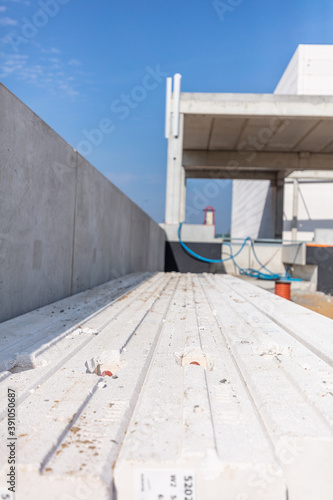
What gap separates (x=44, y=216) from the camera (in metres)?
3.02

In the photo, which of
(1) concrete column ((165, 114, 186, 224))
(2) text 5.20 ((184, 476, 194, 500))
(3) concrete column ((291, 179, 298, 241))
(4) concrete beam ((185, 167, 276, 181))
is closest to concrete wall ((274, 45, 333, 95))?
(4) concrete beam ((185, 167, 276, 181))

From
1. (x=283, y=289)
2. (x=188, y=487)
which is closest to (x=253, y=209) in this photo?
(x=283, y=289)

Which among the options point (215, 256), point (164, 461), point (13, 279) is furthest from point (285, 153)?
point (164, 461)

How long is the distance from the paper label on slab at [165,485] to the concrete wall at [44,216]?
1790 mm

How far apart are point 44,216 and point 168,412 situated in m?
2.22

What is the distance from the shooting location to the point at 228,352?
1.90 metres

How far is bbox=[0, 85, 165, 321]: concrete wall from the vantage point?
244 centimetres

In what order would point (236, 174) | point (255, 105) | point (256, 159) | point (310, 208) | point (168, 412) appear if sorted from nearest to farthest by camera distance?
point (168, 412), point (255, 105), point (256, 159), point (310, 208), point (236, 174)

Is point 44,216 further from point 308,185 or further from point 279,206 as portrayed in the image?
point 308,185

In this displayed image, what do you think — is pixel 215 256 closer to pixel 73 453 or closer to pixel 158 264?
pixel 158 264

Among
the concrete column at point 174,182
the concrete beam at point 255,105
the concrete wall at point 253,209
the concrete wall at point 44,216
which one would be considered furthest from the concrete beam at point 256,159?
the concrete wall at point 44,216

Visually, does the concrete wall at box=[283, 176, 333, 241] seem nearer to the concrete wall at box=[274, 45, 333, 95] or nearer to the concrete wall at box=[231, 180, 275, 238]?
the concrete wall at box=[231, 180, 275, 238]

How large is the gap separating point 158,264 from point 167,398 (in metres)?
9.58

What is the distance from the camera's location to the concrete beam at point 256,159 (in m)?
17.1
